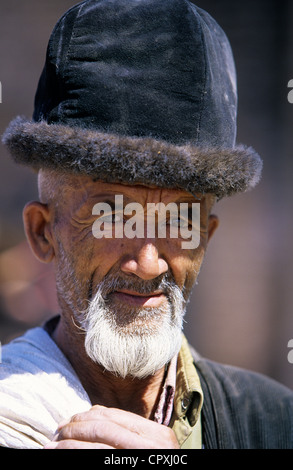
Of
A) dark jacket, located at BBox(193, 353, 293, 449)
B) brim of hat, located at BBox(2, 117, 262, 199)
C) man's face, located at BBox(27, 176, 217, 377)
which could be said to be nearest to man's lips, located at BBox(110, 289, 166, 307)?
man's face, located at BBox(27, 176, 217, 377)

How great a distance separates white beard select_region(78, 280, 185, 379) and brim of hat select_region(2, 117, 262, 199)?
1.23 feet

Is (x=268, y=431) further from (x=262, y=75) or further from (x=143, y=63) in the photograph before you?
(x=262, y=75)

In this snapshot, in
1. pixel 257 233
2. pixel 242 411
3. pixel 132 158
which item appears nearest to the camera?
pixel 132 158

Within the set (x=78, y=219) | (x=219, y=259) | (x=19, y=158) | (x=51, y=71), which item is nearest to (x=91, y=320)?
(x=78, y=219)

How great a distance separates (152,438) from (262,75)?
4.09m

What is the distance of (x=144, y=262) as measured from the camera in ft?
6.16

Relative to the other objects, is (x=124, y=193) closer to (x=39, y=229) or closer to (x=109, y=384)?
(x=39, y=229)

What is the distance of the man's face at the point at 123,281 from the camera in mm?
1896

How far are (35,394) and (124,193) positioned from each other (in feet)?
2.32

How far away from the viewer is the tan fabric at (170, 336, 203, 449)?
6.62 feet

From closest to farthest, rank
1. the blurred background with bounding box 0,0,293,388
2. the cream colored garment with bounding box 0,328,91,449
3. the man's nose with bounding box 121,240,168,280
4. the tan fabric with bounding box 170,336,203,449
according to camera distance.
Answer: the cream colored garment with bounding box 0,328,91,449 < the man's nose with bounding box 121,240,168,280 < the tan fabric with bounding box 170,336,203,449 < the blurred background with bounding box 0,0,293,388

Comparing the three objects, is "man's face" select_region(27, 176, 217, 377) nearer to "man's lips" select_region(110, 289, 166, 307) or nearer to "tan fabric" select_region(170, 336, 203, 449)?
"man's lips" select_region(110, 289, 166, 307)

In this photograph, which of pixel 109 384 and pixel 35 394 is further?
pixel 109 384

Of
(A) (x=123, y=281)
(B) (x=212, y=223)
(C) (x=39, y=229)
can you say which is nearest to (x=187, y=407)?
(A) (x=123, y=281)
